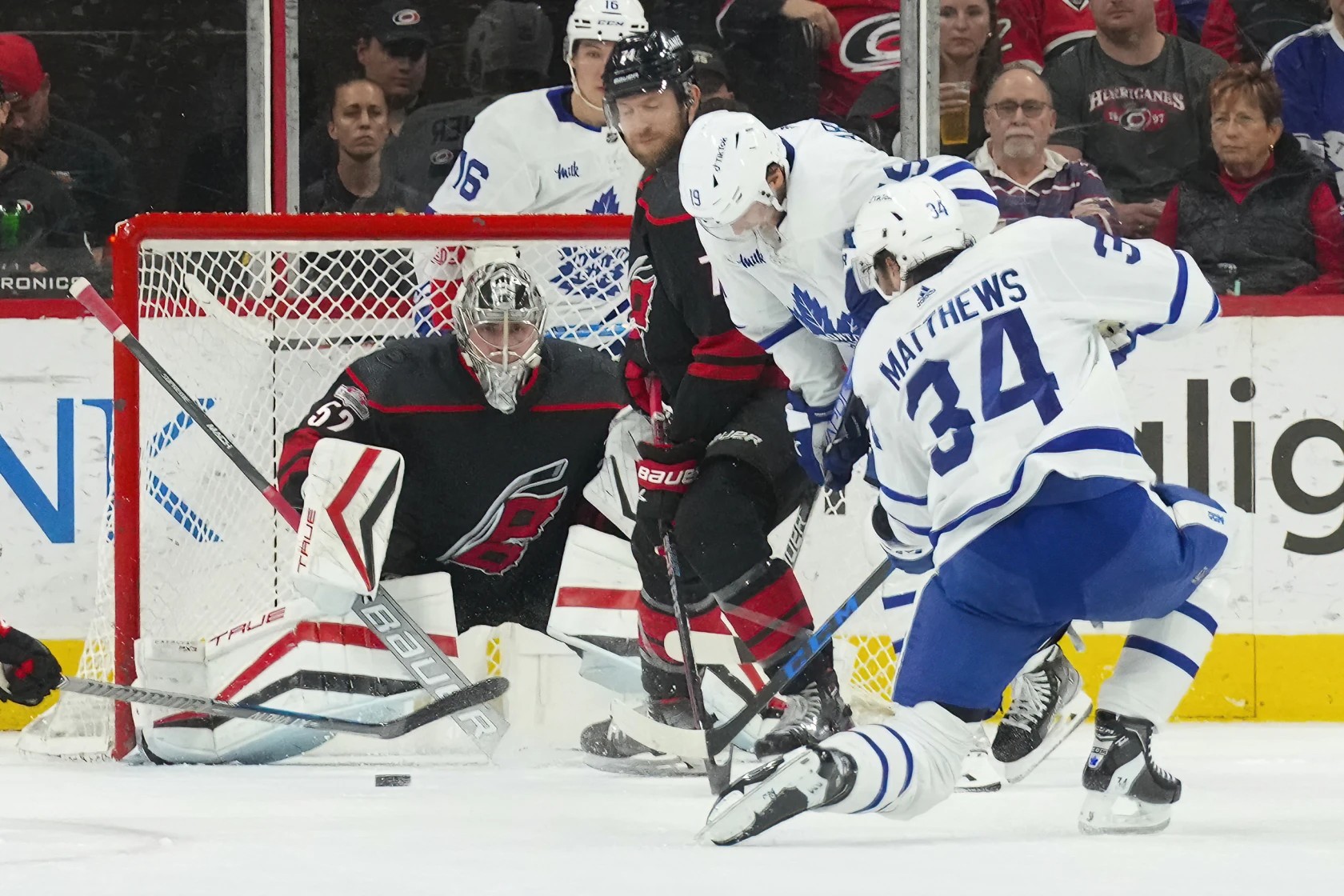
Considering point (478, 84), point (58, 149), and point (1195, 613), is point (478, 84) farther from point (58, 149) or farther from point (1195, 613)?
point (1195, 613)

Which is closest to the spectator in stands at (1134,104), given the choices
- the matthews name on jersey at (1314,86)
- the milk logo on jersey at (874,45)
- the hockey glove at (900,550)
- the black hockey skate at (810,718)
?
the matthews name on jersey at (1314,86)

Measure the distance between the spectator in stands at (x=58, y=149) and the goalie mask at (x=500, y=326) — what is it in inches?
43.2

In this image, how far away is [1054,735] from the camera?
2.85 metres

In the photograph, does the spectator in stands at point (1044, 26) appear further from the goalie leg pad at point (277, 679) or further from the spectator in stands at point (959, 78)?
the goalie leg pad at point (277, 679)

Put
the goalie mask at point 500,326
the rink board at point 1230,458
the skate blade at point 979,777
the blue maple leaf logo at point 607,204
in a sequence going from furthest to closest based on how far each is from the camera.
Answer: the blue maple leaf logo at point 607,204, the rink board at point 1230,458, the goalie mask at point 500,326, the skate blade at point 979,777

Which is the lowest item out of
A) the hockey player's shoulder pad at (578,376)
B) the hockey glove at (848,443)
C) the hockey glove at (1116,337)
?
the hockey player's shoulder pad at (578,376)

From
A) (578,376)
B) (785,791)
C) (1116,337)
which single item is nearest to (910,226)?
(1116,337)

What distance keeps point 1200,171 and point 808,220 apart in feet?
5.85

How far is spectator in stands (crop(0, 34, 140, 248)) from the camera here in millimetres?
4059

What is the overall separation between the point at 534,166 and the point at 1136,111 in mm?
1393

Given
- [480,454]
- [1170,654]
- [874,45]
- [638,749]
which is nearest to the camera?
[1170,654]

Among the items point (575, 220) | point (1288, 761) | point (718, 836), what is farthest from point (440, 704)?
point (1288, 761)

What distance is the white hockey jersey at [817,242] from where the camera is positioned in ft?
8.71

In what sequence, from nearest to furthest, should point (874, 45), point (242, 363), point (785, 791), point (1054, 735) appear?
point (785, 791)
point (1054, 735)
point (242, 363)
point (874, 45)
